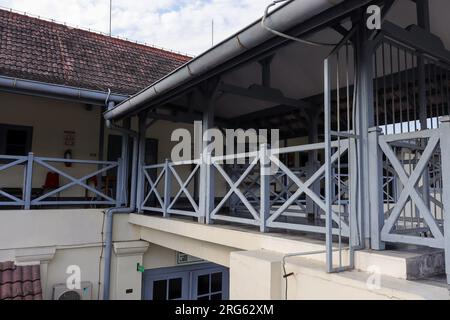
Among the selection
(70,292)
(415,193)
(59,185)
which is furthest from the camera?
(59,185)

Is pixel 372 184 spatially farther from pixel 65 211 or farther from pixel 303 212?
pixel 65 211

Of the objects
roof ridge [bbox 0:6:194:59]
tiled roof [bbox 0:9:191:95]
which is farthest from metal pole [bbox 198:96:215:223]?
roof ridge [bbox 0:6:194:59]

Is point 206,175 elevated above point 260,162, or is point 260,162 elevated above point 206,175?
point 260,162

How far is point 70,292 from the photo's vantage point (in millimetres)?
6012

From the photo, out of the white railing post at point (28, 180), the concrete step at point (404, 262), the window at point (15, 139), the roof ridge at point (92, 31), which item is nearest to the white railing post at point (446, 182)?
the concrete step at point (404, 262)

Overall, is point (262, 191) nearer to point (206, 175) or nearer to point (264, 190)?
point (264, 190)

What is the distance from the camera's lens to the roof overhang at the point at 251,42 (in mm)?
2678

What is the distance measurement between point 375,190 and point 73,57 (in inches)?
298

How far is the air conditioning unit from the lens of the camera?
5965 millimetres

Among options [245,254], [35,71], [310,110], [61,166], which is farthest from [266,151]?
[61,166]

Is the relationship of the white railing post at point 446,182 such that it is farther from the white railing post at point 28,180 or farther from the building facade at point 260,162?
the white railing post at point 28,180

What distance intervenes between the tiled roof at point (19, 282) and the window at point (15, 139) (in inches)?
124

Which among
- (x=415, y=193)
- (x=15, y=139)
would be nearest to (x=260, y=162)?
(x=415, y=193)

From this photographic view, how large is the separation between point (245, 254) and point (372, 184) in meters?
1.26
